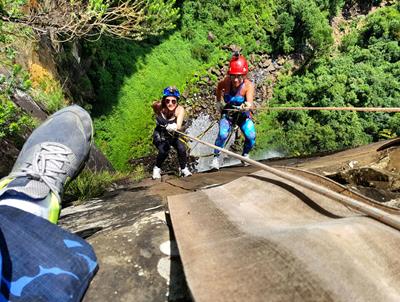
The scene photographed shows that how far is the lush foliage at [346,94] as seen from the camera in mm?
18766

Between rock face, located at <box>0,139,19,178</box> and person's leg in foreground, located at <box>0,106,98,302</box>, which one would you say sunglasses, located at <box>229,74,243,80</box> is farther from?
person's leg in foreground, located at <box>0,106,98,302</box>

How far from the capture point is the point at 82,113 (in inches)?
169

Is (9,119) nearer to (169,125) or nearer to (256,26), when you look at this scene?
(169,125)

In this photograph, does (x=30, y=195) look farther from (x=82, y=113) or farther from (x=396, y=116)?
(x=396, y=116)

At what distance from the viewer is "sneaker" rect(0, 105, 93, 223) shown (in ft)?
7.68

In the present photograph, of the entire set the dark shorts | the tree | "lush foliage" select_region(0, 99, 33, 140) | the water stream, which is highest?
the tree

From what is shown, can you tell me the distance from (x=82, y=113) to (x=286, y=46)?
61.9 feet

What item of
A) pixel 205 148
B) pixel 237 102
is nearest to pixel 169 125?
pixel 237 102

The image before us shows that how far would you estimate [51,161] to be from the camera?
292 cm

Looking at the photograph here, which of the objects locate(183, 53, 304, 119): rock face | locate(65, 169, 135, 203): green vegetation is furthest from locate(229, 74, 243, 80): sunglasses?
locate(183, 53, 304, 119): rock face

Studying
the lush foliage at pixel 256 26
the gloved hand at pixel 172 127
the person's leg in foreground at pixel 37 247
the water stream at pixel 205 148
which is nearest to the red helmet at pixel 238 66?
the gloved hand at pixel 172 127

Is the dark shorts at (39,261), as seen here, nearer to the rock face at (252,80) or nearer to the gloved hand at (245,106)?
the gloved hand at (245,106)

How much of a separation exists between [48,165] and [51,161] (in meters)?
0.09

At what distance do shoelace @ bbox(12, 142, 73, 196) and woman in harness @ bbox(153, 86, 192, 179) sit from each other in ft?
10.6
